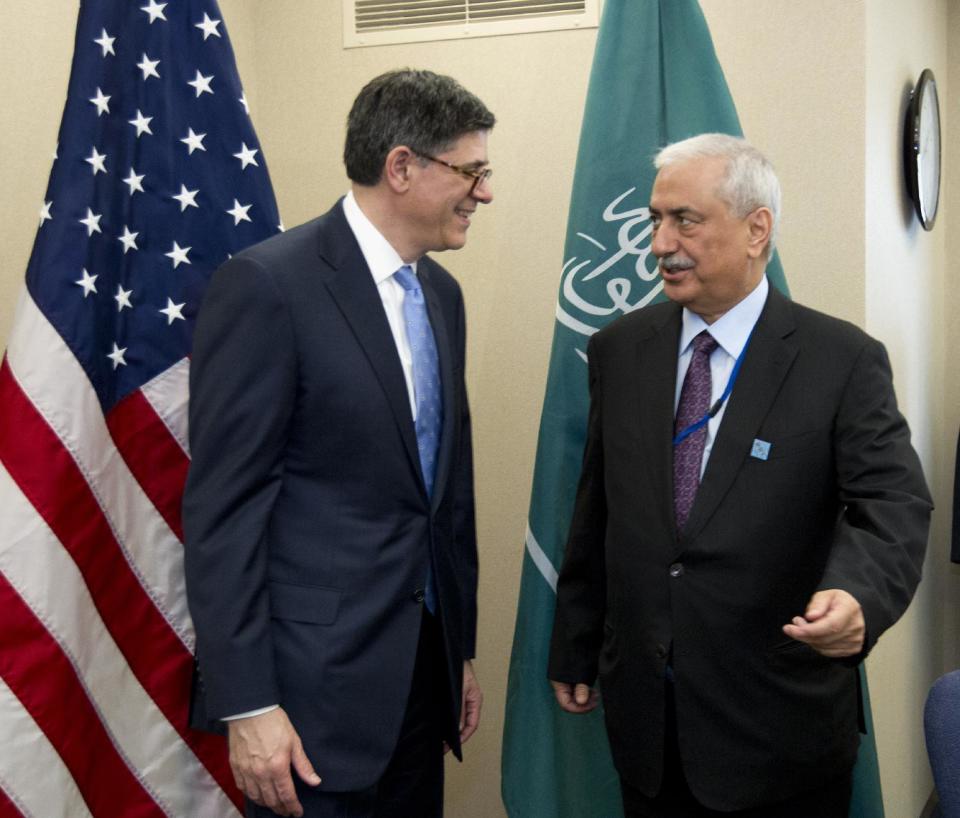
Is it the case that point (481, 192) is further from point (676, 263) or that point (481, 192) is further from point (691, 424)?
point (691, 424)

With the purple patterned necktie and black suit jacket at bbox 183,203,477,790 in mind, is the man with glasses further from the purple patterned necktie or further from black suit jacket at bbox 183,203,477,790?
the purple patterned necktie

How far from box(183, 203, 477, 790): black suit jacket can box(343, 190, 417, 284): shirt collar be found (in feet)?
0.09

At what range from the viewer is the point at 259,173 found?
2215 mm

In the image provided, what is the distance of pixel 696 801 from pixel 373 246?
3.62 feet

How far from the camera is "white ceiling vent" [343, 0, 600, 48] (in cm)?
303

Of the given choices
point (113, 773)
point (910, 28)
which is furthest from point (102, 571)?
point (910, 28)

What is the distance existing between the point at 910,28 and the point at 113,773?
10.0ft

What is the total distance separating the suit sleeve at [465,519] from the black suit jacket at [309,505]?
0.22 meters

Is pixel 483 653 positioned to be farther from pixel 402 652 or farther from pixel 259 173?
pixel 259 173

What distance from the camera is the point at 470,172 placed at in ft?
6.46

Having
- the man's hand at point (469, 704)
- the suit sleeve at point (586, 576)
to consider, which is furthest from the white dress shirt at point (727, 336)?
the man's hand at point (469, 704)

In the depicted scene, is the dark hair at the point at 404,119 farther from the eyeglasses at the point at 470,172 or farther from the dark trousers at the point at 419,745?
the dark trousers at the point at 419,745

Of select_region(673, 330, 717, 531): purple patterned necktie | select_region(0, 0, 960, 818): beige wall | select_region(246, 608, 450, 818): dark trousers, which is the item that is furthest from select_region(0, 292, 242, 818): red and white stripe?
select_region(0, 0, 960, 818): beige wall

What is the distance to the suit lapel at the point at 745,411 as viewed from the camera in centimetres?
187
